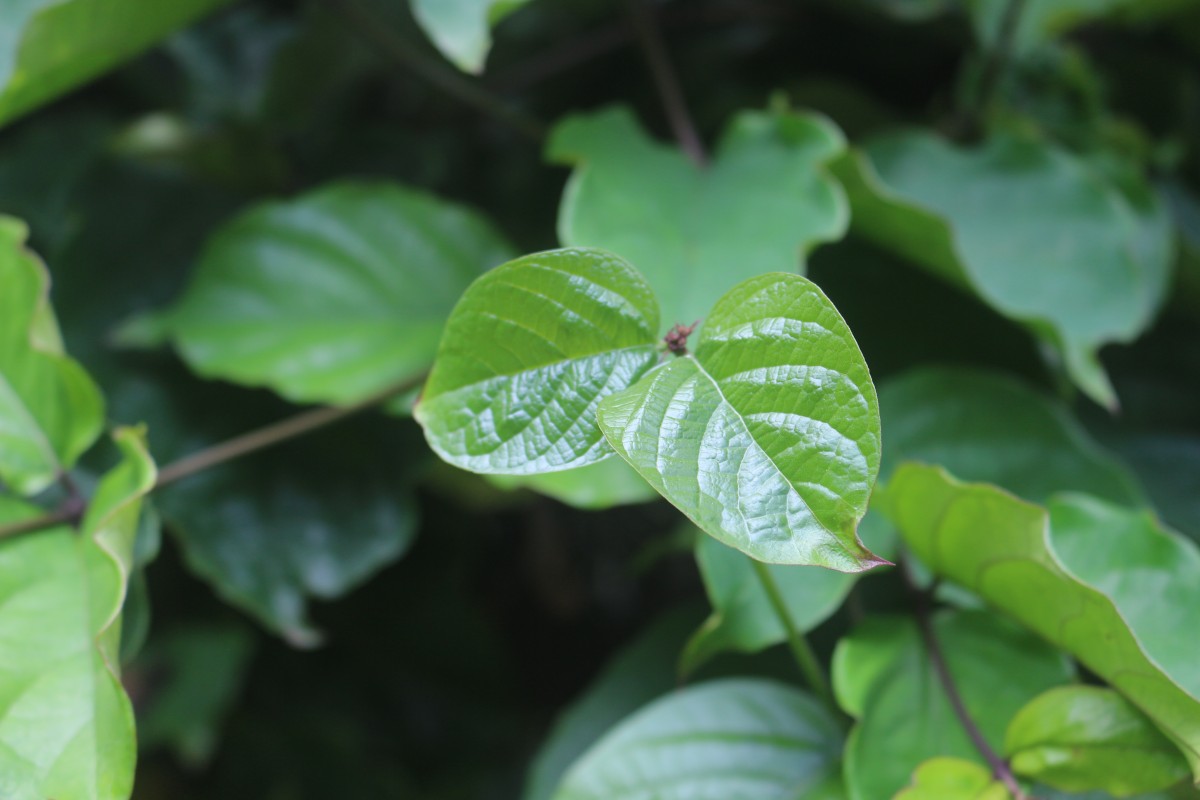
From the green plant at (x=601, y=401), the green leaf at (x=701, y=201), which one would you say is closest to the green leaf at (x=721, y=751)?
the green plant at (x=601, y=401)

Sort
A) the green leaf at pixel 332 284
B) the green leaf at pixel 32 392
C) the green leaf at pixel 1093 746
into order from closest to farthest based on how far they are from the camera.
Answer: the green leaf at pixel 1093 746 < the green leaf at pixel 32 392 < the green leaf at pixel 332 284

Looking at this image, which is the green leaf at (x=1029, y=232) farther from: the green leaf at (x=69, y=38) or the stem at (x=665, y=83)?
the green leaf at (x=69, y=38)

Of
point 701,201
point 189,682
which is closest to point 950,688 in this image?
point 701,201

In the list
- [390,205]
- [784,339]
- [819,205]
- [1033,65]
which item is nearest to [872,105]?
[1033,65]

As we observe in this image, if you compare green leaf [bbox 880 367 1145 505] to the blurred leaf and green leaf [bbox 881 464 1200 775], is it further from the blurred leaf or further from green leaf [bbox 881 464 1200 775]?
the blurred leaf

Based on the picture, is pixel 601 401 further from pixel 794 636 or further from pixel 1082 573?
pixel 1082 573

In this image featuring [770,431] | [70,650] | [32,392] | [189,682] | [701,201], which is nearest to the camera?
[770,431]
